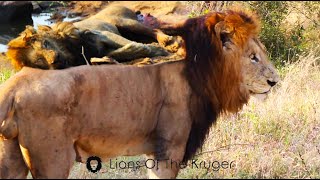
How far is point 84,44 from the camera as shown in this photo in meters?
7.54

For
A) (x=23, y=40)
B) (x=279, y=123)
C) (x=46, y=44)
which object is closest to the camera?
(x=23, y=40)

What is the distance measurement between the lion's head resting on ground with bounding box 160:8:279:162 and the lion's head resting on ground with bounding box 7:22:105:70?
1.16 m

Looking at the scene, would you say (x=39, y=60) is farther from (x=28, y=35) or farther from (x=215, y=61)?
(x=215, y=61)

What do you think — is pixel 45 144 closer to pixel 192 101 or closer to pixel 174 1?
pixel 192 101

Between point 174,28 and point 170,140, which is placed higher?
point 174,28

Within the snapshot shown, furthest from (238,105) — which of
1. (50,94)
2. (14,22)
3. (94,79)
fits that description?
(14,22)

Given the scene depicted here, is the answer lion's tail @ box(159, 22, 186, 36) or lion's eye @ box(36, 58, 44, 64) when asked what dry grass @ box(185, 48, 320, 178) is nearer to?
lion's tail @ box(159, 22, 186, 36)

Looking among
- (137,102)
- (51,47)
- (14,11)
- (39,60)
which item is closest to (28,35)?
(39,60)

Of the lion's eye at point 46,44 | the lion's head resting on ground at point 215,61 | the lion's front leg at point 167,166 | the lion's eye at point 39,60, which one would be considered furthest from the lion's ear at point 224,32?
the lion's eye at point 46,44

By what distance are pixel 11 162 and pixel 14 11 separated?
44.6 ft

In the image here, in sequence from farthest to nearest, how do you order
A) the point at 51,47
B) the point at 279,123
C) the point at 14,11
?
1. the point at 14,11
2. the point at 279,123
3. the point at 51,47

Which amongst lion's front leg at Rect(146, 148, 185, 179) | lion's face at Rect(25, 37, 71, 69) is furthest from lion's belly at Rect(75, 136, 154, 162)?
lion's face at Rect(25, 37, 71, 69)

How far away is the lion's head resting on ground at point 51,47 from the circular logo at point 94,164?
2.80 feet

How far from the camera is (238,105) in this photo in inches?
171
